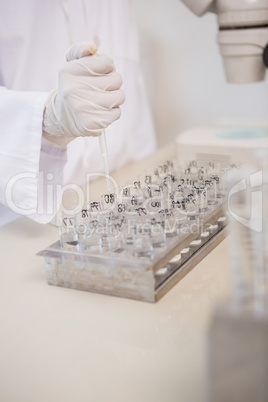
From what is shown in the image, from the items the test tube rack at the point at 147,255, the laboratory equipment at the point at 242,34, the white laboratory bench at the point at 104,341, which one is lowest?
the white laboratory bench at the point at 104,341

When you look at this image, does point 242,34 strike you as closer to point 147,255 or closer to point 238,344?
point 147,255

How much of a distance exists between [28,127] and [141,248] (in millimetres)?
521

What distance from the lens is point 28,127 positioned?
133 cm

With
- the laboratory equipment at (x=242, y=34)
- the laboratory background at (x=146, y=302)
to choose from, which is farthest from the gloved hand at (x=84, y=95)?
the laboratory equipment at (x=242, y=34)

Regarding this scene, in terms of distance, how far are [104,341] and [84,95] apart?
1.91 feet

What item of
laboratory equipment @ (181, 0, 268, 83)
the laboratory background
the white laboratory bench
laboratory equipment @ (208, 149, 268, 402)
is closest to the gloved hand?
the laboratory background

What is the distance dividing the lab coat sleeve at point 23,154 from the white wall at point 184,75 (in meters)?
1.09

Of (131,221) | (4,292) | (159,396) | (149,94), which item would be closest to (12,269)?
(4,292)

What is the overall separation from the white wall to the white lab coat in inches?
12.4

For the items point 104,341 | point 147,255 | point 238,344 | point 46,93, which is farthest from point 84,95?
point 238,344

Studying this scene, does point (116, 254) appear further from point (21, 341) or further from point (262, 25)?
point (262, 25)

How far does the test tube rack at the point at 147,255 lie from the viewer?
946 mm

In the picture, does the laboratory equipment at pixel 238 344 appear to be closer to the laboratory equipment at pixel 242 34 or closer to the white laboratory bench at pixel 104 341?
the white laboratory bench at pixel 104 341

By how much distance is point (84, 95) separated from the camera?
3.96 ft
